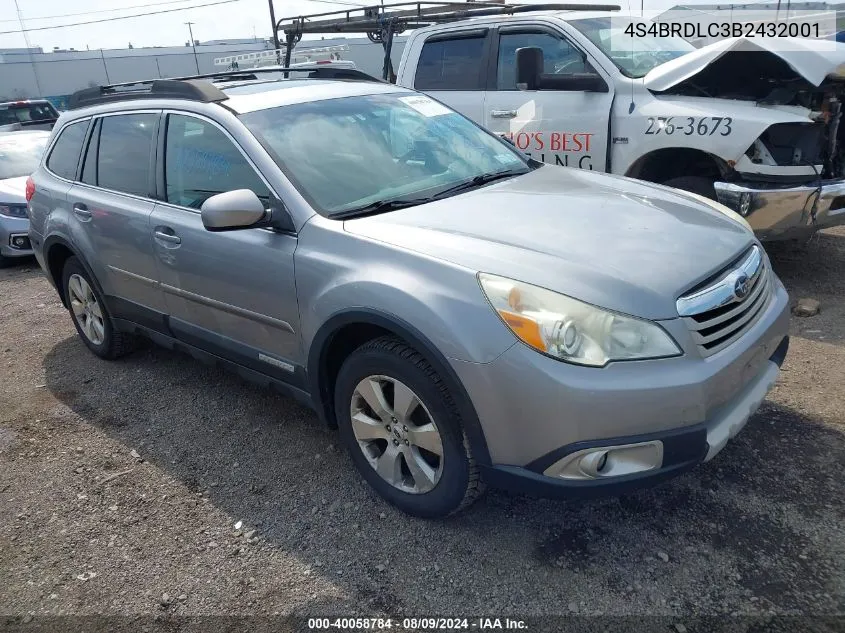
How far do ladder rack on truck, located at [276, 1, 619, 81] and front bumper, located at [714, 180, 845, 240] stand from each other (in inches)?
103

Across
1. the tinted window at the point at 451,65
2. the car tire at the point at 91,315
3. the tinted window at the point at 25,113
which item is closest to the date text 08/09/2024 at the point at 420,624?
the car tire at the point at 91,315

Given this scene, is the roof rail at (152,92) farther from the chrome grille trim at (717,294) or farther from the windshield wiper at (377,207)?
the chrome grille trim at (717,294)

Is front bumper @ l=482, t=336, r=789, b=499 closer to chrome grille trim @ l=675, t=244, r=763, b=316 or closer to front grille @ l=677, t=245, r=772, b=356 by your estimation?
front grille @ l=677, t=245, r=772, b=356

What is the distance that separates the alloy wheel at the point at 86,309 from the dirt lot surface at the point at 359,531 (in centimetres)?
96

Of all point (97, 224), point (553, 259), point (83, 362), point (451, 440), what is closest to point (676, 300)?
point (553, 259)

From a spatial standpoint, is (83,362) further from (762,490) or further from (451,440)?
(762,490)

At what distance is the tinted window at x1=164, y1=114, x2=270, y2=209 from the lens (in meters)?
3.21

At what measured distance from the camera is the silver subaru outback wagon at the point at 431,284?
7.51 ft

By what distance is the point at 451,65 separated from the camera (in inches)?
251

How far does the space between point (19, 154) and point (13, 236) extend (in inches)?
72.1

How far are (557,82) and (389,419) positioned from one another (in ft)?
12.4

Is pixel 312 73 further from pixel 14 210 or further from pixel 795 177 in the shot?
pixel 14 210

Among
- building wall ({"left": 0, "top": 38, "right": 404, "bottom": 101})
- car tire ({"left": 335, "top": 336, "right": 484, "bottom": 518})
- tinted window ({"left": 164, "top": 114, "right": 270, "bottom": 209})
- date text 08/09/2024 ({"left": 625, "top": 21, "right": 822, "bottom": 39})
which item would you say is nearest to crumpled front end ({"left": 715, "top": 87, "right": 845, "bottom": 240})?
date text 08/09/2024 ({"left": 625, "top": 21, "right": 822, "bottom": 39})

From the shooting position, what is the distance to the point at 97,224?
13.7ft
